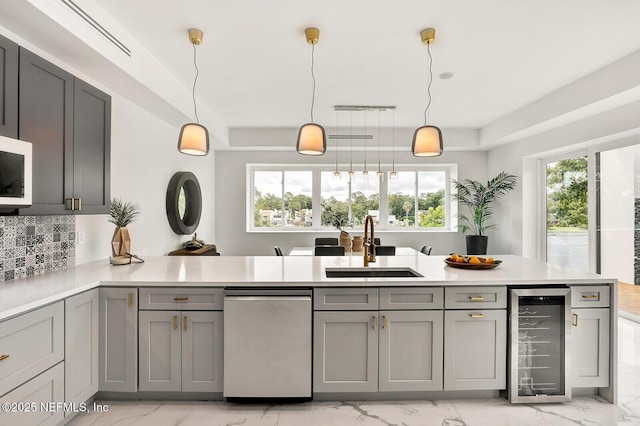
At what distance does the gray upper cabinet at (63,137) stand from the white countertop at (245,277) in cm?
47

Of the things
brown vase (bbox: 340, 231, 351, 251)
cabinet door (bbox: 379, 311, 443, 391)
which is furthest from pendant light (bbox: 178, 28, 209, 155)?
brown vase (bbox: 340, 231, 351, 251)

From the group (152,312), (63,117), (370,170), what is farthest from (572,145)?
(63,117)

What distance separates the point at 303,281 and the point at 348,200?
465cm

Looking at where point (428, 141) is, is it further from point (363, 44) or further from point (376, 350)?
point (376, 350)

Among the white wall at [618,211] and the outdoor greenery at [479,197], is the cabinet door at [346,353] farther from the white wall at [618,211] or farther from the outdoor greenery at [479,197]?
the outdoor greenery at [479,197]

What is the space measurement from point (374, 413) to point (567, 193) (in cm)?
454

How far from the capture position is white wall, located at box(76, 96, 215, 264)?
3068mm

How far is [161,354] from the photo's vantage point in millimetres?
2264

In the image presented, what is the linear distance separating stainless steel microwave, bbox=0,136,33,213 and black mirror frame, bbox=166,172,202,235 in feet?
8.18

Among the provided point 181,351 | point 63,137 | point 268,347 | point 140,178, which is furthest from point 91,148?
point 268,347

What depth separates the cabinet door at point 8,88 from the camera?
1763 millimetres

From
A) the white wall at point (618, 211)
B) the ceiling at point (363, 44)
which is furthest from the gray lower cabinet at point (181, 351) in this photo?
the white wall at point (618, 211)

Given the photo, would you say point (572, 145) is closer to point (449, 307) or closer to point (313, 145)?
point (449, 307)

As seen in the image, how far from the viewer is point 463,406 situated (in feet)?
7.54
